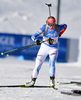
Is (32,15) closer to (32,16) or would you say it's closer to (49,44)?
(32,16)

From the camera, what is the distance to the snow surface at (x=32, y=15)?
39.7m

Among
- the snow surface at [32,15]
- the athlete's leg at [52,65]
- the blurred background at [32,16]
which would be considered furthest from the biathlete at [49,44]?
the snow surface at [32,15]

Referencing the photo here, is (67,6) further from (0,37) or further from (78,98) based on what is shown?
(78,98)

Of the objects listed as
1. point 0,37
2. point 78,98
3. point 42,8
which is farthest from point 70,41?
point 42,8

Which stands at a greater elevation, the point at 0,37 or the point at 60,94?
the point at 0,37

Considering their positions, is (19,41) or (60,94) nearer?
(60,94)

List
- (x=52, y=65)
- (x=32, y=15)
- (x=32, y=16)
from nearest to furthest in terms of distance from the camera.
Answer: (x=52, y=65) < (x=32, y=16) < (x=32, y=15)

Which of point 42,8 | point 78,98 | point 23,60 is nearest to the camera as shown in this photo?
point 78,98

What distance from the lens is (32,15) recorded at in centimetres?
4212

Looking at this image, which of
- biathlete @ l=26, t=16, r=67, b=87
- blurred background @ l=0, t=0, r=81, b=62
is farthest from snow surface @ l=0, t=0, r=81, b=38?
biathlete @ l=26, t=16, r=67, b=87

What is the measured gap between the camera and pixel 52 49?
4648mm

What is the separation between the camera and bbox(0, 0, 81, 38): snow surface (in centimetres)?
3969

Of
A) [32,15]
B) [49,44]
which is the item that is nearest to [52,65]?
[49,44]

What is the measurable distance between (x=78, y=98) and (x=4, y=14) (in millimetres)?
41166
